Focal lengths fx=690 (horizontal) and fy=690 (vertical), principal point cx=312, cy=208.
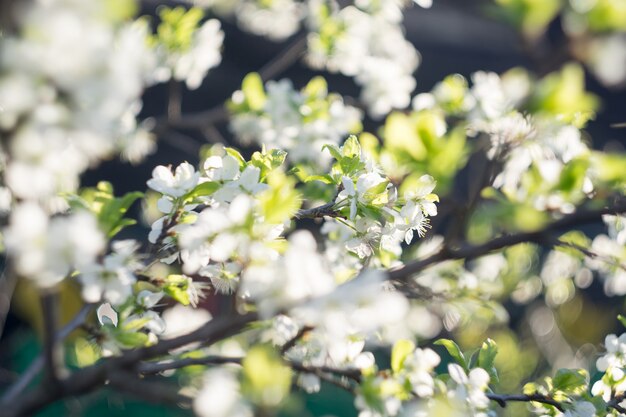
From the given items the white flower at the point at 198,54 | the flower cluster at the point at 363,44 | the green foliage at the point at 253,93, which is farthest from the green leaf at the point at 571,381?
the white flower at the point at 198,54

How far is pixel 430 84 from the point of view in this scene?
561 centimetres

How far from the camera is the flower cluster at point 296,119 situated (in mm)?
1508

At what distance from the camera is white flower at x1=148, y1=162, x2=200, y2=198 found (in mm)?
901

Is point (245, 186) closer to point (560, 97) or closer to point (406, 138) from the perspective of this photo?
point (406, 138)

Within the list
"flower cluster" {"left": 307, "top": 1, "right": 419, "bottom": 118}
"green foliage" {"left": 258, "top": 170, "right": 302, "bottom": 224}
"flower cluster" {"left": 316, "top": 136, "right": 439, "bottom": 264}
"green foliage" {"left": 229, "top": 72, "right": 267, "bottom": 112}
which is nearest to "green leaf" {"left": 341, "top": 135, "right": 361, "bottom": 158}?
"flower cluster" {"left": 316, "top": 136, "right": 439, "bottom": 264}

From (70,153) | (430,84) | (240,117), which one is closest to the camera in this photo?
(70,153)

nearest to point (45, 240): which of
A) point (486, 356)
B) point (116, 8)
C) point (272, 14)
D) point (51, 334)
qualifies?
point (51, 334)

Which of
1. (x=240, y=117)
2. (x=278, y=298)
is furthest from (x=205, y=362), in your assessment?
(x=240, y=117)

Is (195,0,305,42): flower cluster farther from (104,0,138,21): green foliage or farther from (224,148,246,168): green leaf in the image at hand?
(104,0,138,21): green foliage

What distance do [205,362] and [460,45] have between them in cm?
546

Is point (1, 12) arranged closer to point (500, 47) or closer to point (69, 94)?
point (69, 94)

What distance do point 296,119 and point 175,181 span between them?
67 centimetres

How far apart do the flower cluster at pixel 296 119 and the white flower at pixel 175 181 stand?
56 cm

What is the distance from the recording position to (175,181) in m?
0.92
